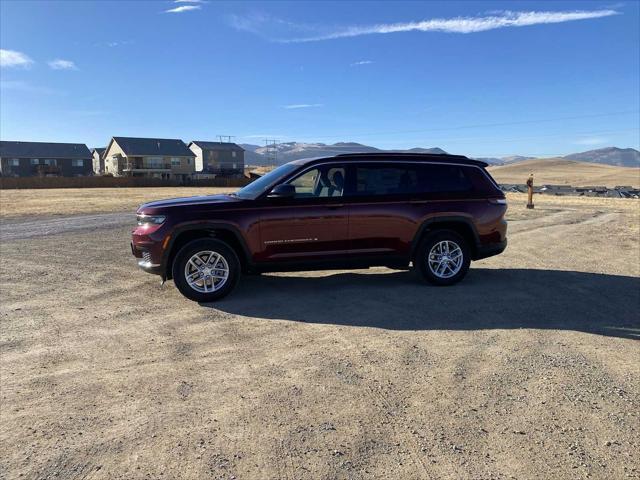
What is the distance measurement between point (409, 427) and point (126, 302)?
4434 millimetres

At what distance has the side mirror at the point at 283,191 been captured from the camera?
636 cm

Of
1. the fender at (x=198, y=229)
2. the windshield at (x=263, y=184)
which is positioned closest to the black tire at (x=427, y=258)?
the windshield at (x=263, y=184)

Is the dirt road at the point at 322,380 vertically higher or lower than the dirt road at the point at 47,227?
lower

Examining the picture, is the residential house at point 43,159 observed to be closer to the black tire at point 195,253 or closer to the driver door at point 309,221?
the black tire at point 195,253

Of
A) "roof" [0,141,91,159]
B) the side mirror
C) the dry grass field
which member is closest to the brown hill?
the dry grass field

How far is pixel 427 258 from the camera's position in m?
7.12

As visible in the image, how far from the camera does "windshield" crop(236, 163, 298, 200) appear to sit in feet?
21.8

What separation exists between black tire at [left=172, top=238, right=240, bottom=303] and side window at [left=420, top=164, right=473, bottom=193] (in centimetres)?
296

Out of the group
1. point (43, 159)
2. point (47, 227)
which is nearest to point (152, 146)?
point (43, 159)

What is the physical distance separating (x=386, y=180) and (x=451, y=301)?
195 centimetres

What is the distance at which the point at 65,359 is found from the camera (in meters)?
4.50

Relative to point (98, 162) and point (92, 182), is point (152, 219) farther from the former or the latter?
point (98, 162)

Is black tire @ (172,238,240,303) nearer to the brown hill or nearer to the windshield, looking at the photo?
the windshield

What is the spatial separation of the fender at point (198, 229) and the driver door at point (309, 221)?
0.28 metres
